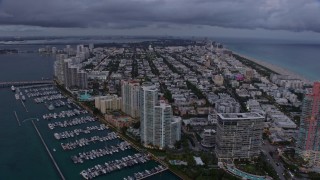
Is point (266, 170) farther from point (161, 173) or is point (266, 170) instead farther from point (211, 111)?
point (211, 111)

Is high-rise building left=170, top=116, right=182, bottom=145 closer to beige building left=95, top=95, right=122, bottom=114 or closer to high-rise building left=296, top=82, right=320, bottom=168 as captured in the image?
high-rise building left=296, top=82, right=320, bottom=168

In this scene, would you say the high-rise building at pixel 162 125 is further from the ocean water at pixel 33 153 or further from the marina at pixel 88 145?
the ocean water at pixel 33 153

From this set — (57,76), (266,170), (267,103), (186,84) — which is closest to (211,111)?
(267,103)

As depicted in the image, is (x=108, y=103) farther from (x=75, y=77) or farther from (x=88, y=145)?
(x=75, y=77)

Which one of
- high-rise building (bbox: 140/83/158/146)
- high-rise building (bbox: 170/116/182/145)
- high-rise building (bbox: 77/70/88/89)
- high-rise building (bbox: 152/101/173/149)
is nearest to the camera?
high-rise building (bbox: 152/101/173/149)

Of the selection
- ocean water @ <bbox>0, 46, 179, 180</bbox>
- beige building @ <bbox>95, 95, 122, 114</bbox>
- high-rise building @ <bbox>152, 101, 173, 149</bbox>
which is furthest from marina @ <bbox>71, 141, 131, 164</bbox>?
beige building @ <bbox>95, 95, 122, 114</bbox>

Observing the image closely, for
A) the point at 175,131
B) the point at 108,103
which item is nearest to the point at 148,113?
the point at 175,131
